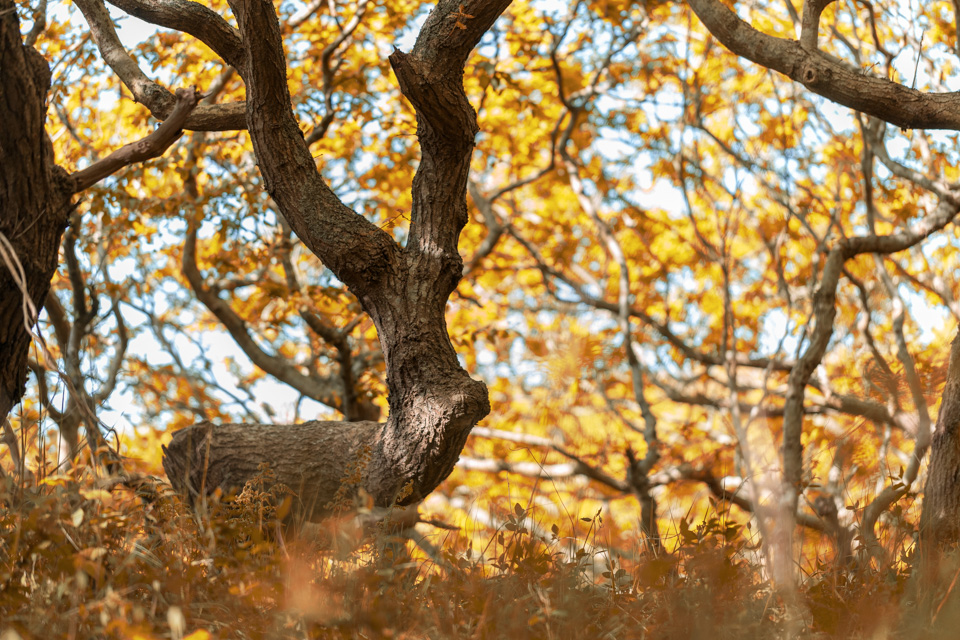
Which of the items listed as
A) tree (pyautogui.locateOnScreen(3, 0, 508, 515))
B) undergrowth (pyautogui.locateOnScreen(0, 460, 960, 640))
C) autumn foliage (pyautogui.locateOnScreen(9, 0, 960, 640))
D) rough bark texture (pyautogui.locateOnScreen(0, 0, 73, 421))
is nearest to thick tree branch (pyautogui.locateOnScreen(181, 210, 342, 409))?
autumn foliage (pyautogui.locateOnScreen(9, 0, 960, 640))

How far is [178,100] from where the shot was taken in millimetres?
3500

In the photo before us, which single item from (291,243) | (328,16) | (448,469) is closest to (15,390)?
(448,469)

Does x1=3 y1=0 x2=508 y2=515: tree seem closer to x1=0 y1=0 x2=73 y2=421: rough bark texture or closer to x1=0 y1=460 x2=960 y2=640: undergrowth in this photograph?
x1=0 y1=460 x2=960 y2=640: undergrowth

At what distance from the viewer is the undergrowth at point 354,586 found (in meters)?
1.91

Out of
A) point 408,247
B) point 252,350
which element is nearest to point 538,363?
point 252,350

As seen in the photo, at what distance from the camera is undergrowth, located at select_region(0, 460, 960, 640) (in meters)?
1.91

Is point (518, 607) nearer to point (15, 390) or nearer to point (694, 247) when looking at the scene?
point (15, 390)

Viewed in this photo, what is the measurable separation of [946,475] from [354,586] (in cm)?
237

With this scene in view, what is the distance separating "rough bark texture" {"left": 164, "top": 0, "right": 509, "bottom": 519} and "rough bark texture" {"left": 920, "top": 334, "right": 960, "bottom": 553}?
1826 millimetres

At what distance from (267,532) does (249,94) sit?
1787mm

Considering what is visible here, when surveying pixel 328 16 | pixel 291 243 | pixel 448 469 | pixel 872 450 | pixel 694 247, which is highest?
pixel 328 16

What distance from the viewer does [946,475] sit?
2963mm

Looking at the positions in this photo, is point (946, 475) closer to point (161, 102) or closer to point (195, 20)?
point (195, 20)

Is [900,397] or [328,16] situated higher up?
[328,16]
